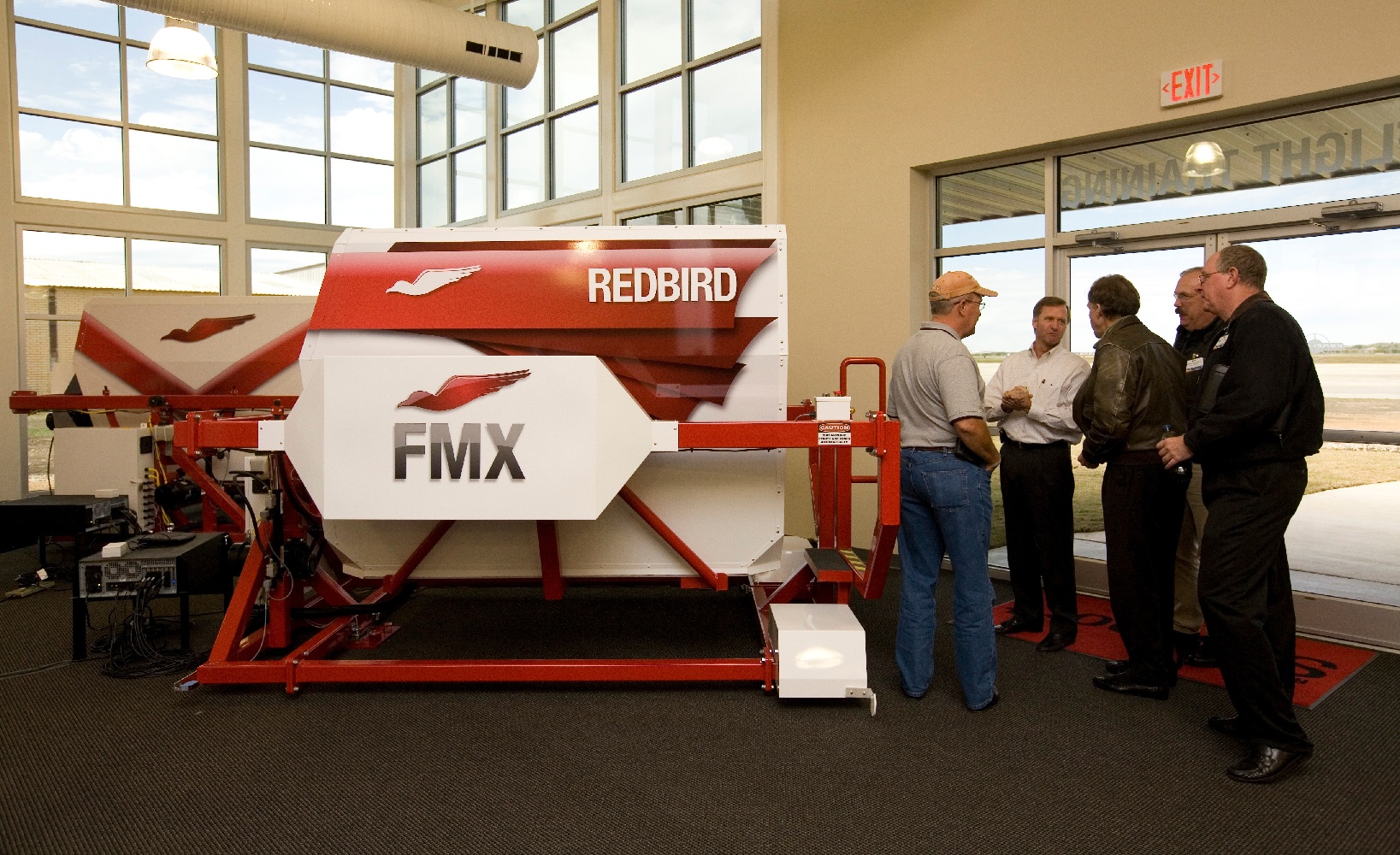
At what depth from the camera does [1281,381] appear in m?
2.51

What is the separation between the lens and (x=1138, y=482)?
3.23 meters

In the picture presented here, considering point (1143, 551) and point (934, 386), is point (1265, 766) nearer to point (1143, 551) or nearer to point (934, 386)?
point (1143, 551)

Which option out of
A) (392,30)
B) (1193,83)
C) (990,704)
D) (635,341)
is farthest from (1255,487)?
(392,30)

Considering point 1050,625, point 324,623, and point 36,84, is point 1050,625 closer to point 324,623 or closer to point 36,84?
point 324,623

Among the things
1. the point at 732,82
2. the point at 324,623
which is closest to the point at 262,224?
the point at 732,82

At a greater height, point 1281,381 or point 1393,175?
point 1393,175

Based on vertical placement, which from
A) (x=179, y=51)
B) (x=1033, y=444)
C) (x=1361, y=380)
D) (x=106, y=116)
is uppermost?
(x=106, y=116)

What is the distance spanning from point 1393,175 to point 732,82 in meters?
4.57

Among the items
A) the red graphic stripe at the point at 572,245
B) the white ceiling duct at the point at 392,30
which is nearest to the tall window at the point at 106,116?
the white ceiling duct at the point at 392,30

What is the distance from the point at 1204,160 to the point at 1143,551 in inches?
102

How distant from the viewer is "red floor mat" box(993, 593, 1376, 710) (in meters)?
3.38

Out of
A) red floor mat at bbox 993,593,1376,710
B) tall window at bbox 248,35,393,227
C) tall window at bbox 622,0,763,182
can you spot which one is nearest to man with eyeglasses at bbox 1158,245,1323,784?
red floor mat at bbox 993,593,1376,710

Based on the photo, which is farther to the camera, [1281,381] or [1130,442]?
[1130,442]

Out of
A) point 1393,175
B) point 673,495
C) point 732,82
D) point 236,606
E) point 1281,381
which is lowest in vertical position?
point 236,606
